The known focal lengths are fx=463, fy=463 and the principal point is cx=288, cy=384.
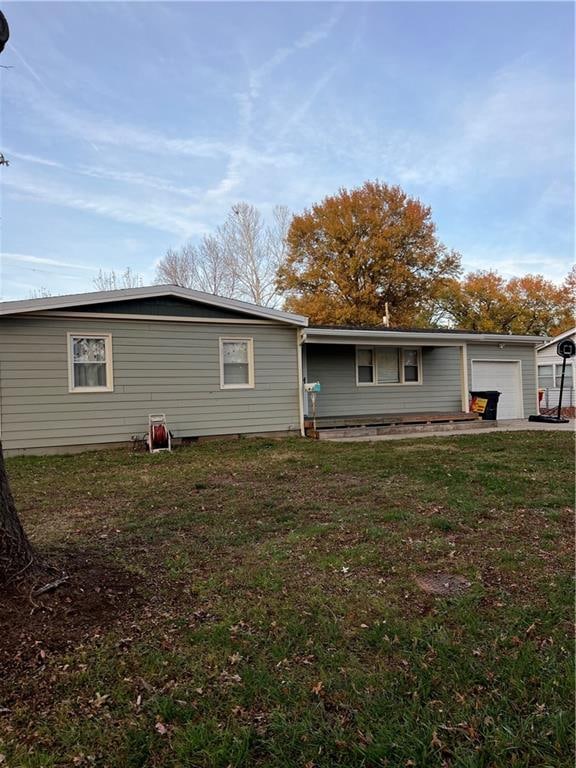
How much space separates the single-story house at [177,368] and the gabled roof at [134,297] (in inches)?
1.0

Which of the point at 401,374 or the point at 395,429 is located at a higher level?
the point at 401,374

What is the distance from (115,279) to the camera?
25391 millimetres

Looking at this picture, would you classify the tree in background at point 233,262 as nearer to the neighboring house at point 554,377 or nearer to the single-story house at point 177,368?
the neighboring house at point 554,377

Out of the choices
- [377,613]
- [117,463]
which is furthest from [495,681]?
[117,463]

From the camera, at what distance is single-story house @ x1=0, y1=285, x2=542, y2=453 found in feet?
29.6

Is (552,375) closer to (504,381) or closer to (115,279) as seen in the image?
(504,381)

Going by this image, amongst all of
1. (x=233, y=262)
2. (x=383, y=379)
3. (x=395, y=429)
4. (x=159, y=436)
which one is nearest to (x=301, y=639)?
(x=159, y=436)

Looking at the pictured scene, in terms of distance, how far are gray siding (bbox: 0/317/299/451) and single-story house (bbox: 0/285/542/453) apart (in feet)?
0.07

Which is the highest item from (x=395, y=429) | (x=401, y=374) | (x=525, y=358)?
(x=525, y=358)

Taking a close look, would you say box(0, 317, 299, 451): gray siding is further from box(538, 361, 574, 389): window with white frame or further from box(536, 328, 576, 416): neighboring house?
box(538, 361, 574, 389): window with white frame

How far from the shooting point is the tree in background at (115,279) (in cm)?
2533

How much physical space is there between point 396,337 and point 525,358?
5725mm

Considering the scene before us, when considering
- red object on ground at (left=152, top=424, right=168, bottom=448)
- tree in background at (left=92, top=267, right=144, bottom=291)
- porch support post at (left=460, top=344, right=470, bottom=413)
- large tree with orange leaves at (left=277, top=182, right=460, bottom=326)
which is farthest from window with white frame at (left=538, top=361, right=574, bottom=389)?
tree in background at (left=92, top=267, right=144, bottom=291)

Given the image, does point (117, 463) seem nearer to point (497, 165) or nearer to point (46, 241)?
point (46, 241)
